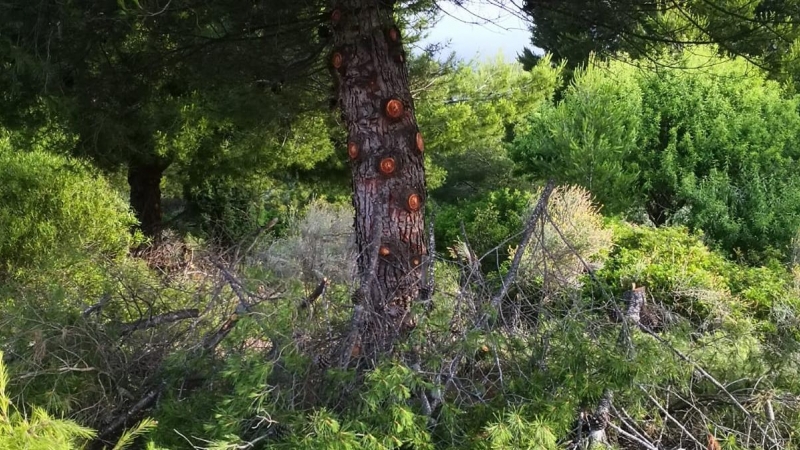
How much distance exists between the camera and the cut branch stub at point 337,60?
2965 millimetres

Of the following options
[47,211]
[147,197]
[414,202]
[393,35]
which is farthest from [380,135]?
[147,197]

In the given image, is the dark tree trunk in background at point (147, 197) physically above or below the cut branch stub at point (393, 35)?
below

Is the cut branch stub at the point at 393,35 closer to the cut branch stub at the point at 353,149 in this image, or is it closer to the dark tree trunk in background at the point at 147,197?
the cut branch stub at the point at 353,149

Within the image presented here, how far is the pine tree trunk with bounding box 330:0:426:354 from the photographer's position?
2.92 metres

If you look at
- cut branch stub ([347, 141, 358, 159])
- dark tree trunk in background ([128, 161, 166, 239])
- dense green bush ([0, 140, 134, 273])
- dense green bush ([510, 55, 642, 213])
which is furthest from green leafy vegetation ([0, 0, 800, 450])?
dense green bush ([510, 55, 642, 213])

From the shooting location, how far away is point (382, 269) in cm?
294

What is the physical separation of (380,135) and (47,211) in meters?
5.29

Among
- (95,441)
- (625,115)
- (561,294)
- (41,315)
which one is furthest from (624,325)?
(625,115)

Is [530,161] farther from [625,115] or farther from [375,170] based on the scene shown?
[375,170]

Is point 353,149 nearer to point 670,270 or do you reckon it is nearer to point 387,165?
point 387,165

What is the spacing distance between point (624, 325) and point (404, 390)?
0.82 m

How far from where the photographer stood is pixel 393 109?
115 inches

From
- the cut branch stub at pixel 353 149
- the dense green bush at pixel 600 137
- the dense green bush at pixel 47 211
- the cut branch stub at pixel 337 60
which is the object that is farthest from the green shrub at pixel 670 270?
the dense green bush at pixel 47 211

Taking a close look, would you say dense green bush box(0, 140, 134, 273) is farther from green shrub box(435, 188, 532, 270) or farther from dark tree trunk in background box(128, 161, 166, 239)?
green shrub box(435, 188, 532, 270)
